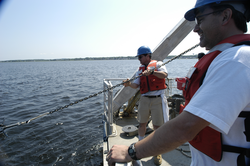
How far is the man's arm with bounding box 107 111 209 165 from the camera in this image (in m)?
0.84

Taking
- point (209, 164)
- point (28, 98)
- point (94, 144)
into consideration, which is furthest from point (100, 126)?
point (28, 98)

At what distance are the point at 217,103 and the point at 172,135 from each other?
0.96 feet

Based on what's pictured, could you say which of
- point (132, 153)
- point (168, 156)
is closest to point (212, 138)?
point (132, 153)

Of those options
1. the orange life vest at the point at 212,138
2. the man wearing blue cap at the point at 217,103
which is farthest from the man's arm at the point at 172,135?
the orange life vest at the point at 212,138

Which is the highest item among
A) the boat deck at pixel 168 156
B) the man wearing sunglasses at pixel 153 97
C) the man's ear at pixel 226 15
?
the man's ear at pixel 226 15

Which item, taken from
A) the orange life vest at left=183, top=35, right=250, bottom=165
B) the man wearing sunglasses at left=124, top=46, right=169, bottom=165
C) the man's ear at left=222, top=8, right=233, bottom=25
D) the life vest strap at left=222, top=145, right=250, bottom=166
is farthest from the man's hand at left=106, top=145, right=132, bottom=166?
the man wearing sunglasses at left=124, top=46, right=169, bottom=165

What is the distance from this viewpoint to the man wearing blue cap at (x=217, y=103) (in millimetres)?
771

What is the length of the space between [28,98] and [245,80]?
55.8 ft

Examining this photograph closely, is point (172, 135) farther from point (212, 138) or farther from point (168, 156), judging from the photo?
point (168, 156)

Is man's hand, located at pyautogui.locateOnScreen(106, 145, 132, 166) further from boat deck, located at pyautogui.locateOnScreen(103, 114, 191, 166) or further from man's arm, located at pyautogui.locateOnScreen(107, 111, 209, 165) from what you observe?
boat deck, located at pyautogui.locateOnScreen(103, 114, 191, 166)

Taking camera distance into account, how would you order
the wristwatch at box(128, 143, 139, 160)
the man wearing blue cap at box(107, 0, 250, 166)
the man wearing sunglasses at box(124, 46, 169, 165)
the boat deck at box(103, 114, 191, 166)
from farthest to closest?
the man wearing sunglasses at box(124, 46, 169, 165)
the boat deck at box(103, 114, 191, 166)
the wristwatch at box(128, 143, 139, 160)
the man wearing blue cap at box(107, 0, 250, 166)

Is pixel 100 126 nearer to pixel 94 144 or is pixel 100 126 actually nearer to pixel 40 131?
pixel 94 144

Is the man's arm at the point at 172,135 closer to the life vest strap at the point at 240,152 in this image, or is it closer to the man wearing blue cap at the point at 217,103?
the man wearing blue cap at the point at 217,103

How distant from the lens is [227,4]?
103cm
